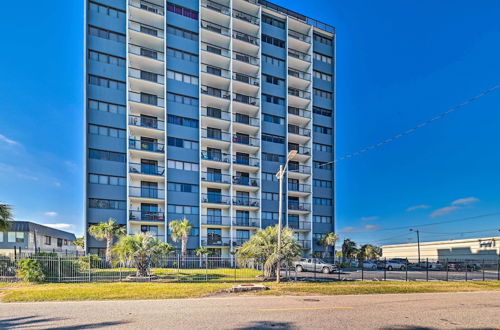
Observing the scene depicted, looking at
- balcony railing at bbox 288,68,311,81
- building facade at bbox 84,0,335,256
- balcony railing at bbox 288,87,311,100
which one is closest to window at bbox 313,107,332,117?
building facade at bbox 84,0,335,256

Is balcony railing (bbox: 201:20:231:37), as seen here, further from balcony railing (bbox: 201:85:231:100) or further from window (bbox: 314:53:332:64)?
window (bbox: 314:53:332:64)

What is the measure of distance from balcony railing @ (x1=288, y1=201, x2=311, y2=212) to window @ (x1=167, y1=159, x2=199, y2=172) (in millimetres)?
14722

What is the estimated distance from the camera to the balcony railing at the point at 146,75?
3766 cm

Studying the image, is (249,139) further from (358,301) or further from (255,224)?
(358,301)

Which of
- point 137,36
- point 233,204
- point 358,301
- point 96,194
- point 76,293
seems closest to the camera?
point 358,301

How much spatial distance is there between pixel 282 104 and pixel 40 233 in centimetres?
4584

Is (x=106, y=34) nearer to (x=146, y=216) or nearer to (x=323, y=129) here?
(x=146, y=216)

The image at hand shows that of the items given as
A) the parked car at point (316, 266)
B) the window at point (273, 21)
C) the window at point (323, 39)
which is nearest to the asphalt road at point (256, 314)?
the parked car at point (316, 266)

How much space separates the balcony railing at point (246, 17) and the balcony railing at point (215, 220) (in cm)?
2824

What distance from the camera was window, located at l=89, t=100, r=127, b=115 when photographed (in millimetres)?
35406

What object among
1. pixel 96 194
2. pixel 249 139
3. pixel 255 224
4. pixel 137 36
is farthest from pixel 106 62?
pixel 255 224

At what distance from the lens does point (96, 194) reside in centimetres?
3425

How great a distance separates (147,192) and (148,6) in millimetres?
23537

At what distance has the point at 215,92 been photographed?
42844mm
